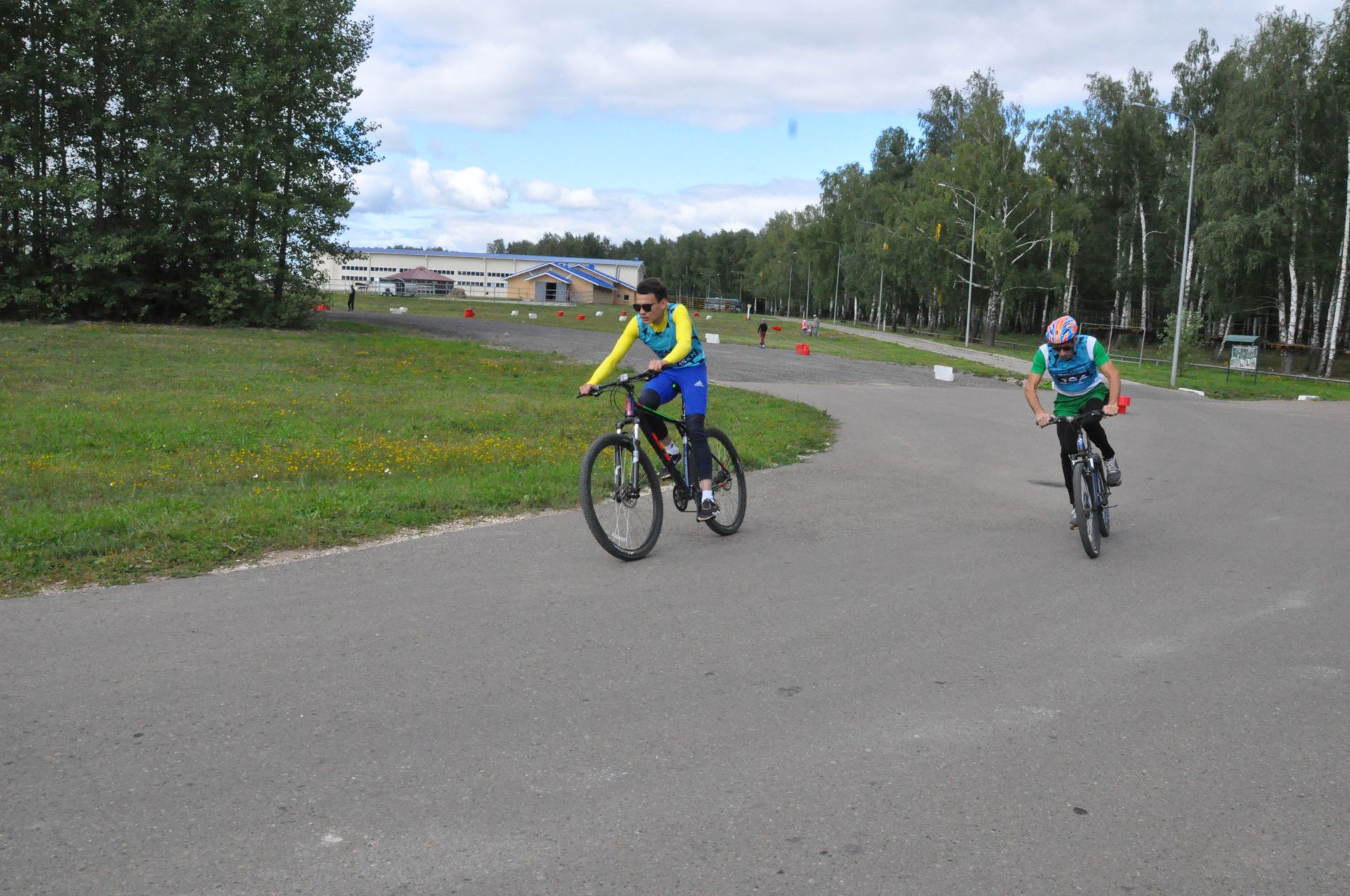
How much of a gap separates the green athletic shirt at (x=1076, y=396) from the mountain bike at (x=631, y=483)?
2.59m

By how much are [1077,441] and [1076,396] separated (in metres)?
0.56

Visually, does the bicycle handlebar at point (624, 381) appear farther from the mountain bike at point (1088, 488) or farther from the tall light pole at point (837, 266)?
the tall light pole at point (837, 266)

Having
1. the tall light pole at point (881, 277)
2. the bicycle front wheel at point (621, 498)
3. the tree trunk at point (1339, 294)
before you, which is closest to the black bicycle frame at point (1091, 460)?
the bicycle front wheel at point (621, 498)

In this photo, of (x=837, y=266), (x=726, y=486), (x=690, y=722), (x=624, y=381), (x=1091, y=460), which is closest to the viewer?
(x=690, y=722)

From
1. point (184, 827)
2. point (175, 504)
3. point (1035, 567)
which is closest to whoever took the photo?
point (184, 827)

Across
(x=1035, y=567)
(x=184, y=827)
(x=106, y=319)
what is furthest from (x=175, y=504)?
(x=106, y=319)

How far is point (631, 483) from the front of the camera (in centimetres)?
726

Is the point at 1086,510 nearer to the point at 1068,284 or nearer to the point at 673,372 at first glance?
the point at 673,372

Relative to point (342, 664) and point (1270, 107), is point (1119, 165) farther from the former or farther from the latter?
point (342, 664)

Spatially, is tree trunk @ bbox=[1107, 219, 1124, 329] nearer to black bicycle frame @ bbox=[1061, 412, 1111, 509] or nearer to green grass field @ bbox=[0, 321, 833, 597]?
green grass field @ bbox=[0, 321, 833, 597]

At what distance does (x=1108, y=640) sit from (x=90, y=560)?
229 inches

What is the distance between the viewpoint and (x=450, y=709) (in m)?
4.39

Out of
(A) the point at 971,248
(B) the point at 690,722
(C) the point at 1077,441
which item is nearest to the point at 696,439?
(C) the point at 1077,441

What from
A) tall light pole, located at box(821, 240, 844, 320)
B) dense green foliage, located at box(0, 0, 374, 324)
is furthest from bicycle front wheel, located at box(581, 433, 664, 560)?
tall light pole, located at box(821, 240, 844, 320)
